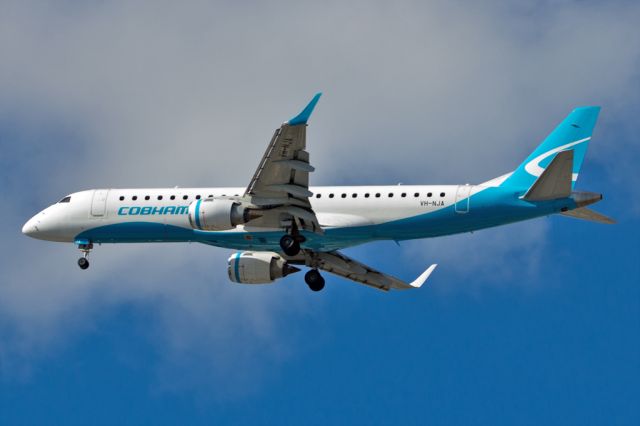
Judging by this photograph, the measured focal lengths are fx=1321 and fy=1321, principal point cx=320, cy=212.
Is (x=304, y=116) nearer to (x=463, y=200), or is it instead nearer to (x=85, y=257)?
(x=463, y=200)

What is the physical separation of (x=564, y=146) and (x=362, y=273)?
1306 cm

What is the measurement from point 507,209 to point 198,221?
12780 mm

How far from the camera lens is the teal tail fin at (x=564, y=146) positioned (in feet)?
180


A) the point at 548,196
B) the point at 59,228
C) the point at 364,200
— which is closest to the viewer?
the point at 548,196

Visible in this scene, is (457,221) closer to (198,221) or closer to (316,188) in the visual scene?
(316,188)

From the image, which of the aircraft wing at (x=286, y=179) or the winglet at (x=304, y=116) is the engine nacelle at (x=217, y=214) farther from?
the winglet at (x=304, y=116)

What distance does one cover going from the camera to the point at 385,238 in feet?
186

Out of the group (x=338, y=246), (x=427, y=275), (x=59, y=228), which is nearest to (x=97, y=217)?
(x=59, y=228)

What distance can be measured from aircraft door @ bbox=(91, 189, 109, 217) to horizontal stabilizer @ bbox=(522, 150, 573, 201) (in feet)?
63.4

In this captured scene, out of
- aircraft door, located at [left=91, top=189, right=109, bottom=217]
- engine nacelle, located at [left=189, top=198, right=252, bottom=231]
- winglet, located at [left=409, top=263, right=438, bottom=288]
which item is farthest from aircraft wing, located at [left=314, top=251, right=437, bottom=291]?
aircraft door, located at [left=91, top=189, right=109, bottom=217]

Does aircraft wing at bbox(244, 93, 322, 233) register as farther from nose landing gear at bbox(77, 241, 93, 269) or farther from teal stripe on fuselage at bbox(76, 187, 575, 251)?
nose landing gear at bbox(77, 241, 93, 269)

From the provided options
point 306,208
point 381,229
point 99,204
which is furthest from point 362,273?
point 99,204

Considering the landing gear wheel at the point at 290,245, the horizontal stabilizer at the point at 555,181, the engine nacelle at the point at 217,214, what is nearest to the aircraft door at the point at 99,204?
the engine nacelle at the point at 217,214

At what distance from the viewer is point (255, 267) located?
61.6m
